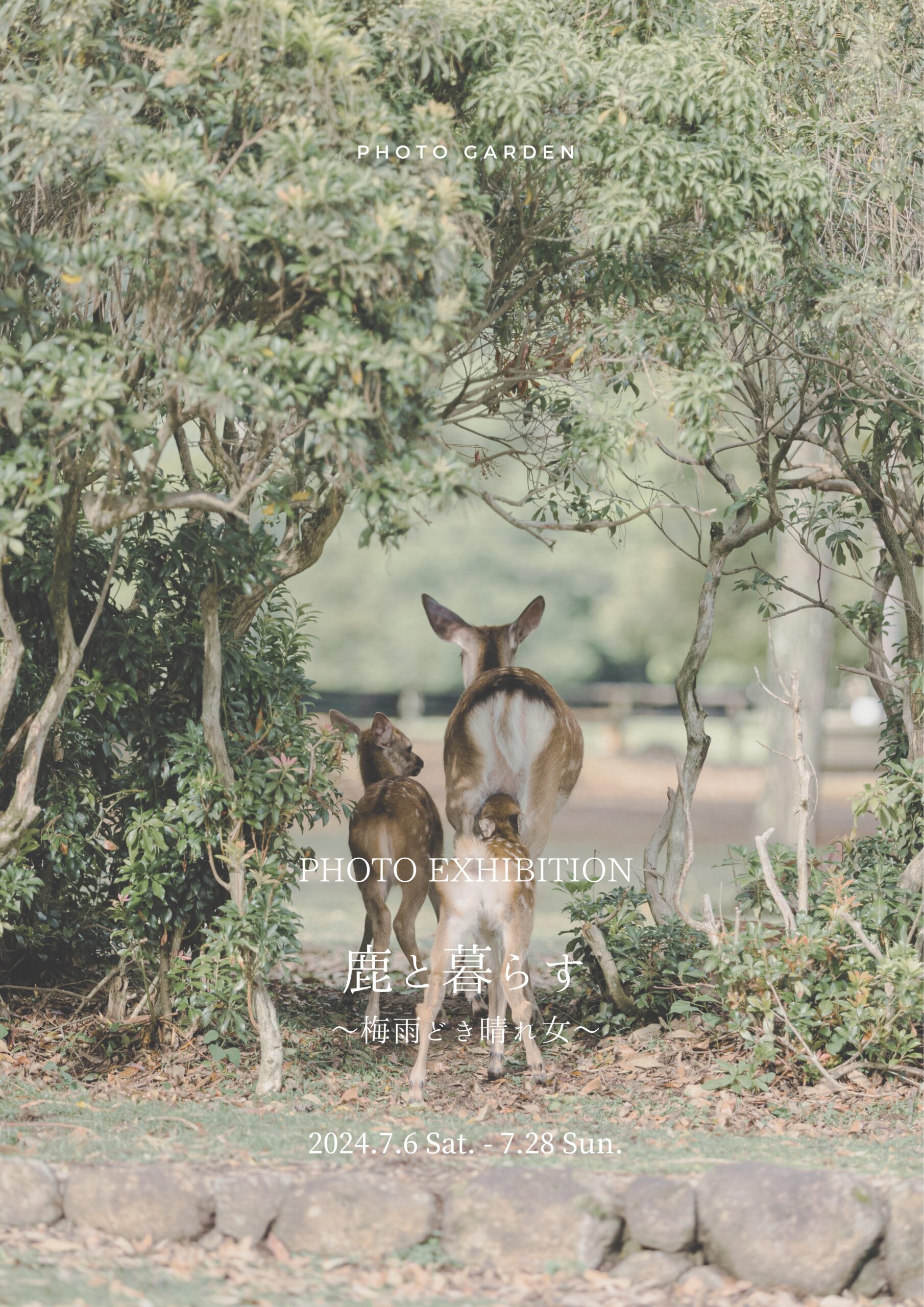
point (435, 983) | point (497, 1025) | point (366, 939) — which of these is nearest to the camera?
point (435, 983)

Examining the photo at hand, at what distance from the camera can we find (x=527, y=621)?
344 inches

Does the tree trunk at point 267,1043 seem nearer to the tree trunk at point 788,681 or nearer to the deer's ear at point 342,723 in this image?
the deer's ear at point 342,723

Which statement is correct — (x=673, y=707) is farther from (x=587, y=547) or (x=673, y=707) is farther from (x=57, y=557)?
(x=57, y=557)

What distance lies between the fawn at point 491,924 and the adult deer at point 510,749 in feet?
1.80

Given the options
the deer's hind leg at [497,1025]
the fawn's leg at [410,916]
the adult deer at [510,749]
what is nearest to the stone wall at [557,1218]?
the deer's hind leg at [497,1025]

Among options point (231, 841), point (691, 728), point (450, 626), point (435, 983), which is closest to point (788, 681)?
point (691, 728)

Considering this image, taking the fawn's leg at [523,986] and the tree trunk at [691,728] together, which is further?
the tree trunk at [691,728]

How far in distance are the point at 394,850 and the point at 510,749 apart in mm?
992

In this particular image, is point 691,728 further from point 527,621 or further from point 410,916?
point 410,916

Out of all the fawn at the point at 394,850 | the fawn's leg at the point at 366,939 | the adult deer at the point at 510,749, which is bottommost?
the fawn's leg at the point at 366,939

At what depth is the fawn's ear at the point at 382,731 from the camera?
9.04 metres

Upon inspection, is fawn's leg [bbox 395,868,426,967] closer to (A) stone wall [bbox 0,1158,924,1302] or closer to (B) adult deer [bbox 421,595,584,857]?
(B) adult deer [bbox 421,595,584,857]

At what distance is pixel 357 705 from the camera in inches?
1175

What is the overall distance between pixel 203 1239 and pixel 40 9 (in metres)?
5.40
